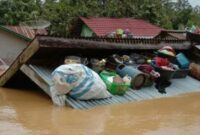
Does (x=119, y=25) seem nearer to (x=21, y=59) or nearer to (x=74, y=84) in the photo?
(x=21, y=59)

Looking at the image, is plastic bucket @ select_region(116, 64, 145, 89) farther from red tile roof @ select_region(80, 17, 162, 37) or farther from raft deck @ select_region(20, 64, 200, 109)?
red tile roof @ select_region(80, 17, 162, 37)

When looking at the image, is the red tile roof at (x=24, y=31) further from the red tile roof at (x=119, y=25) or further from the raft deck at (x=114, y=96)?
the raft deck at (x=114, y=96)

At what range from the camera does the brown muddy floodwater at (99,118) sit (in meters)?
6.45

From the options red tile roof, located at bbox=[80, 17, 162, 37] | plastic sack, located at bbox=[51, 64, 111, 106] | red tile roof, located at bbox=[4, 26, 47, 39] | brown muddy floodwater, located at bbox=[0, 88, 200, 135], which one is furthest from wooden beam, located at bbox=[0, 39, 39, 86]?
red tile roof, located at bbox=[80, 17, 162, 37]

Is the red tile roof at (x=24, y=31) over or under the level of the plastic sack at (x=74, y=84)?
under

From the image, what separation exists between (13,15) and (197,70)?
12622 mm

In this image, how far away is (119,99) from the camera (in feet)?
27.6

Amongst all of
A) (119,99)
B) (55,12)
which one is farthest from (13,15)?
(119,99)

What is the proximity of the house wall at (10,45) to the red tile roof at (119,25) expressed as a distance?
4248 mm

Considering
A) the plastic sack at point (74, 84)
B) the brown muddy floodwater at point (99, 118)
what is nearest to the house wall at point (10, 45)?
the brown muddy floodwater at point (99, 118)

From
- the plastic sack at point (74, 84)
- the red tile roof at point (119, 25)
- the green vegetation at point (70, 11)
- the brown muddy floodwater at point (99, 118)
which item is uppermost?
the plastic sack at point (74, 84)

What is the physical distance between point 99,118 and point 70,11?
13.9 metres

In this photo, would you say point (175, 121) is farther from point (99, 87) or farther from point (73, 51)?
point (73, 51)

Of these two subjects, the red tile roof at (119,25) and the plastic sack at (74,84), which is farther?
the red tile roof at (119,25)
